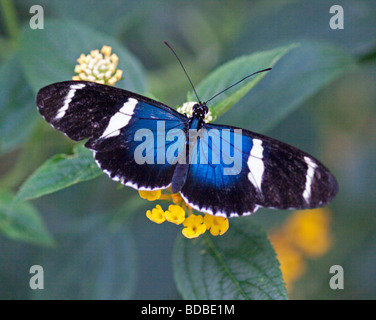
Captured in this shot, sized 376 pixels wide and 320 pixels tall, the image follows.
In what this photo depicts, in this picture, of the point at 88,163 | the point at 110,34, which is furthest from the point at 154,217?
the point at 110,34

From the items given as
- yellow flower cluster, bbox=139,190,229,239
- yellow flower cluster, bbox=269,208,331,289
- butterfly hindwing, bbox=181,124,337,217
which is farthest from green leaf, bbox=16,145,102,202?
yellow flower cluster, bbox=269,208,331,289

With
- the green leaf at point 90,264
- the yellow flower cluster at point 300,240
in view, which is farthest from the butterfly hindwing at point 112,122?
the yellow flower cluster at point 300,240

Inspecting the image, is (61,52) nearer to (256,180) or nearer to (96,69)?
(96,69)

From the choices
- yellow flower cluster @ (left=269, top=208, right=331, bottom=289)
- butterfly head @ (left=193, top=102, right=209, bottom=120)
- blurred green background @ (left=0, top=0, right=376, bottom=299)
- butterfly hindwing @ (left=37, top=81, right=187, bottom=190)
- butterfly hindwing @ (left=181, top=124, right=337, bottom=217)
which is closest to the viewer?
butterfly hindwing @ (left=181, top=124, right=337, bottom=217)

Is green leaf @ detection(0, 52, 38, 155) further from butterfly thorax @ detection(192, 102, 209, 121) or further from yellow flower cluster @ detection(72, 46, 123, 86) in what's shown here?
butterfly thorax @ detection(192, 102, 209, 121)

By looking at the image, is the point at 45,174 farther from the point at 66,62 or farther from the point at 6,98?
the point at 6,98
